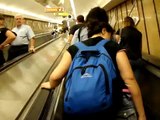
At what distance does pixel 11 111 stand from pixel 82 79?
3.85ft

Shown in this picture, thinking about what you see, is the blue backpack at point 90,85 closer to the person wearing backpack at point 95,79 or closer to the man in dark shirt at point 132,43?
the person wearing backpack at point 95,79

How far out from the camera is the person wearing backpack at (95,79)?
74.0 inches

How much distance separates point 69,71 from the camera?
2.04 meters

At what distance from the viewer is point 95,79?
188 centimetres

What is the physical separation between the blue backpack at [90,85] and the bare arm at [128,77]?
0.09m

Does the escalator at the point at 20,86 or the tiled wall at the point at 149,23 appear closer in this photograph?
the escalator at the point at 20,86

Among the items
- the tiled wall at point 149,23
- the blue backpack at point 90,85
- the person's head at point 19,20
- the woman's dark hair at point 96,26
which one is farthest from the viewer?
the tiled wall at point 149,23

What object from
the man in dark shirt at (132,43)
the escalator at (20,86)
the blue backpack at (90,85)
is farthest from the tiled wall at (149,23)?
the blue backpack at (90,85)

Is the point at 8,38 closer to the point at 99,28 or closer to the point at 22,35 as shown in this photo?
the point at 22,35

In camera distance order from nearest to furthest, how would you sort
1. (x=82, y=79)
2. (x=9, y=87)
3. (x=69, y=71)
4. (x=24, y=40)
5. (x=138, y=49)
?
1. (x=82, y=79)
2. (x=69, y=71)
3. (x=9, y=87)
4. (x=138, y=49)
5. (x=24, y=40)

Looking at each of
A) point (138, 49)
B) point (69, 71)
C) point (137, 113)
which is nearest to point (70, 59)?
point (69, 71)

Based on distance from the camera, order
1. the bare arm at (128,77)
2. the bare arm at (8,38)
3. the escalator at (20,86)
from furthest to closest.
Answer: the bare arm at (8,38) < the escalator at (20,86) < the bare arm at (128,77)

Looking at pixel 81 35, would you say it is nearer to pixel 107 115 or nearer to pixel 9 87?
pixel 9 87

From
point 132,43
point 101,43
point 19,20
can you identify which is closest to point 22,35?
point 19,20
